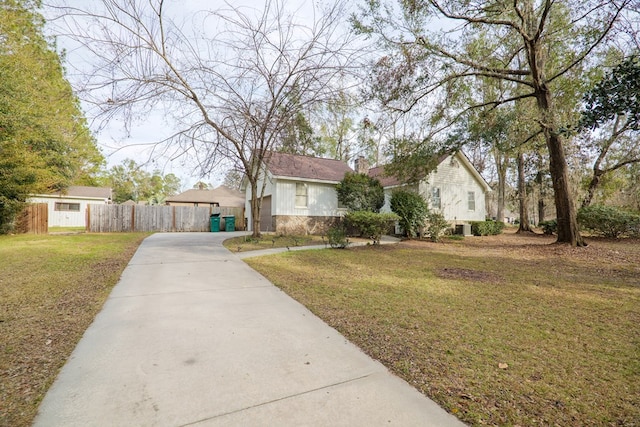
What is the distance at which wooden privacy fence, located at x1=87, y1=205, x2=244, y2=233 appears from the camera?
17312 mm

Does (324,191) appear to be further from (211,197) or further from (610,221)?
(211,197)

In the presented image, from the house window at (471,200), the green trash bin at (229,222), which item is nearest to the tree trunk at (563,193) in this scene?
the house window at (471,200)

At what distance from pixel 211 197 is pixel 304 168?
62.5 ft

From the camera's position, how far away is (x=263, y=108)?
10727 millimetres

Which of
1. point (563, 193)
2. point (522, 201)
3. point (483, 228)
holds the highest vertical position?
point (522, 201)

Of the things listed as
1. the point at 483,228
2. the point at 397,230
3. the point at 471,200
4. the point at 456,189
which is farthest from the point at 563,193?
the point at 471,200

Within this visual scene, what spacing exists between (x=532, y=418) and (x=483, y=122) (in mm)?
11190

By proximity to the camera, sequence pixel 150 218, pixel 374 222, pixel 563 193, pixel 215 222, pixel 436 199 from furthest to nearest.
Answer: pixel 215 222
pixel 150 218
pixel 436 199
pixel 374 222
pixel 563 193

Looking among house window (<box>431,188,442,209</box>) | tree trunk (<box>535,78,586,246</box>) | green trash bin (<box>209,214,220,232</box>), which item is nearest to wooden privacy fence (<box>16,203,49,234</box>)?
green trash bin (<box>209,214,220,232</box>)

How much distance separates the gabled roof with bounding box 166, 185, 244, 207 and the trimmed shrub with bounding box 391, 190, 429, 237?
22.1 meters

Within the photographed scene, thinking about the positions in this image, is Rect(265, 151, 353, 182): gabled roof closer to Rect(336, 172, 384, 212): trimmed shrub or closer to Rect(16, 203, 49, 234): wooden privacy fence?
Rect(336, 172, 384, 212): trimmed shrub

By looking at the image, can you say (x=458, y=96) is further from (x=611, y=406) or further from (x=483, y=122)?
(x=611, y=406)

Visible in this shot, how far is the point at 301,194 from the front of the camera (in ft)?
51.5

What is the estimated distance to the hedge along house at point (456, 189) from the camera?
17.2 m
